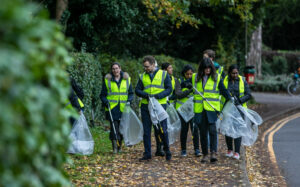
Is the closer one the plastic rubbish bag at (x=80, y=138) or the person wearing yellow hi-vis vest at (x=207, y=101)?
the plastic rubbish bag at (x=80, y=138)

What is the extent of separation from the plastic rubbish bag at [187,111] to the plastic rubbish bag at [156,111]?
0.83m

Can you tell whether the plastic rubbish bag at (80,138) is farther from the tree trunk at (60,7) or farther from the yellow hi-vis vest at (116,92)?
the tree trunk at (60,7)

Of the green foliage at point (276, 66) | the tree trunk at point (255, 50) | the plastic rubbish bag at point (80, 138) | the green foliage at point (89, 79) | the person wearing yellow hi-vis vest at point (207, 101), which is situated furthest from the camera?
the green foliage at point (276, 66)

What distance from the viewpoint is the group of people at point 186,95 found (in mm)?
8727

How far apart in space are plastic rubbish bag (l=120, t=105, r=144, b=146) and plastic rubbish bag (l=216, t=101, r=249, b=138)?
1675mm

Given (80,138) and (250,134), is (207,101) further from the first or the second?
(80,138)

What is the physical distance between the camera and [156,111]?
8.82 m

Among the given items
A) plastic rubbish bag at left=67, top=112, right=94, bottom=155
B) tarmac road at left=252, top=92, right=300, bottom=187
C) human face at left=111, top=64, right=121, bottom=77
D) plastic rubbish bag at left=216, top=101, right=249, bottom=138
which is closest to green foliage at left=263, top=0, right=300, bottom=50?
tarmac road at left=252, top=92, right=300, bottom=187

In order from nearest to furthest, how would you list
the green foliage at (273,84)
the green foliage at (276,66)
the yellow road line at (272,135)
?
the yellow road line at (272,135) → the green foliage at (273,84) → the green foliage at (276,66)

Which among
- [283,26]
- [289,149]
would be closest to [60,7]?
[289,149]

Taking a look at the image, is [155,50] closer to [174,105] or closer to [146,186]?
[174,105]

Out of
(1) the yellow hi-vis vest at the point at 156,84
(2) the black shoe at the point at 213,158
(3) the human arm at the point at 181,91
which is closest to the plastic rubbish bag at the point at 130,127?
(1) the yellow hi-vis vest at the point at 156,84

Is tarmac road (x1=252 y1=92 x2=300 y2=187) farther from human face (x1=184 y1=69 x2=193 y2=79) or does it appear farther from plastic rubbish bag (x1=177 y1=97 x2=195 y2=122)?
human face (x1=184 y1=69 x2=193 y2=79)

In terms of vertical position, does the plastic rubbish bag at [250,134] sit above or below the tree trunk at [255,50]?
below
